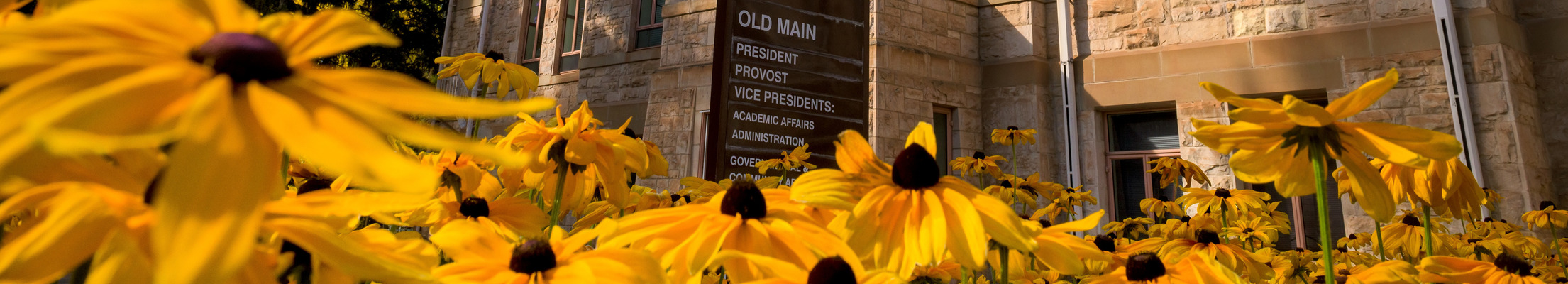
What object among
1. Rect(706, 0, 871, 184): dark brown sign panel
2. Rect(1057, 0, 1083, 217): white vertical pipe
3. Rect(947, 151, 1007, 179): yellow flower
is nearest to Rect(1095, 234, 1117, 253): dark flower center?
Rect(947, 151, 1007, 179): yellow flower

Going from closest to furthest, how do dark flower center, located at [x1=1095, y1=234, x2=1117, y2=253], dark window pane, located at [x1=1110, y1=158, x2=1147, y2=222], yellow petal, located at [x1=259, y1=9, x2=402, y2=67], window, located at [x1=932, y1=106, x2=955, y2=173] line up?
yellow petal, located at [x1=259, y1=9, x2=402, y2=67], dark flower center, located at [x1=1095, y1=234, x2=1117, y2=253], dark window pane, located at [x1=1110, y1=158, x2=1147, y2=222], window, located at [x1=932, y1=106, x2=955, y2=173]

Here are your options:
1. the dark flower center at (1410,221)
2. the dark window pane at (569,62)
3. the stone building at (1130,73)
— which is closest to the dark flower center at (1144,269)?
the dark flower center at (1410,221)

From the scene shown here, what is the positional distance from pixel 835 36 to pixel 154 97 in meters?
4.69

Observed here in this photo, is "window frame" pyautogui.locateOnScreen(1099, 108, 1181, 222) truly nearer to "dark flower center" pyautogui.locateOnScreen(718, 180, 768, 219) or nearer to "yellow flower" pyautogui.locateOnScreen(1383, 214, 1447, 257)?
"yellow flower" pyautogui.locateOnScreen(1383, 214, 1447, 257)

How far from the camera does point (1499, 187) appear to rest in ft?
18.6

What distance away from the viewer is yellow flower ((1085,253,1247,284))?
3.00ft

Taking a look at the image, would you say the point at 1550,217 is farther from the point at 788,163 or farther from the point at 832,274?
the point at 832,274

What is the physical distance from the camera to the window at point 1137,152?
7.23 metres

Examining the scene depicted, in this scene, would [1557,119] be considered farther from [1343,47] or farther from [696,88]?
[696,88]

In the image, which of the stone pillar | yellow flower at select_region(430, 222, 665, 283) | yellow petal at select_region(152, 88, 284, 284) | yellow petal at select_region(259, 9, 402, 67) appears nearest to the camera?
yellow petal at select_region(152, 88, 284, 284)

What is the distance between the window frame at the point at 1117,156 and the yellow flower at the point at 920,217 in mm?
7147

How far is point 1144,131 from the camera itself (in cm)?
738

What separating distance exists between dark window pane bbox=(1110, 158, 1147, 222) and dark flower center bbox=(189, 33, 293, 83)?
783cm

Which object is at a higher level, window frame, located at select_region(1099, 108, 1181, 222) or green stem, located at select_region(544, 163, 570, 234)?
window frame, located at select_region(1099, 108, 1181, 222)
